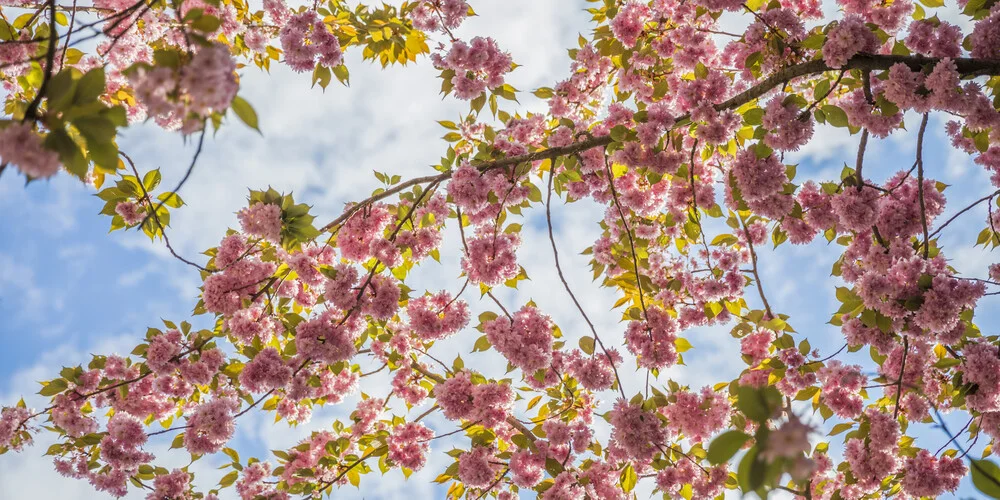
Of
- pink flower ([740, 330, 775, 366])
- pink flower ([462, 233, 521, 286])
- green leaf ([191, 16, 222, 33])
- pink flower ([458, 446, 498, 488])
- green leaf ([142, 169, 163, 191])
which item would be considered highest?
green leaf ([142, 169, 163, 191])

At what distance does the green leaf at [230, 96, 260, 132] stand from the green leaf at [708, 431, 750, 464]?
1302 millimetres

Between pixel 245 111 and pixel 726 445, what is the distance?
138cm

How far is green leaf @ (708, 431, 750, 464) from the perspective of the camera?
119 centimetres

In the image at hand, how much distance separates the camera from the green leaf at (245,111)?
133cm

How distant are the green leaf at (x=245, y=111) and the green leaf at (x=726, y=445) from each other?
4.27 ft

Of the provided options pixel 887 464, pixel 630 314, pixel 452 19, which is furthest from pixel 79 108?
pixel 887 464

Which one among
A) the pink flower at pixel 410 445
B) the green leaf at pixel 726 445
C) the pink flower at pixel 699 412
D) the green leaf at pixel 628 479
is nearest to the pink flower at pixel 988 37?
Result: the pink flower at pixel 699 412

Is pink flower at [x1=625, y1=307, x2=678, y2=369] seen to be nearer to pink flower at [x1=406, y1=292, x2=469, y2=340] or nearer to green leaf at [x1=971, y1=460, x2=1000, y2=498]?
pink flower at [x1=406, y1=292, x2=469, y2=340]

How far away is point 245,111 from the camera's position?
1338mm

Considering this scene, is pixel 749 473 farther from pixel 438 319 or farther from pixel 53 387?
pixel 53 387

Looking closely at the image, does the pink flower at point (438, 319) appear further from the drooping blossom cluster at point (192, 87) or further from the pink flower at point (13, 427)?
the pink flower at point (13, 427)

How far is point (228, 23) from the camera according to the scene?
4852mm

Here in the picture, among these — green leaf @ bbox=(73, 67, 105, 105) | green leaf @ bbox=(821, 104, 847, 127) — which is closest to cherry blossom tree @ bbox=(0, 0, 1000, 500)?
green leaf @ bbox=(821, 104, 847, 127)

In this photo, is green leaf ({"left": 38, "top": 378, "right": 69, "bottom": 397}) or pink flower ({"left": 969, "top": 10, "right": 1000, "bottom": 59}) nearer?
pink flower ({"left": 969, "top": 10, "right": 1000, "bottom": 59})
